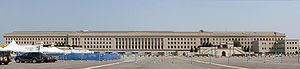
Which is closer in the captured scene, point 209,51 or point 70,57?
point 70,57

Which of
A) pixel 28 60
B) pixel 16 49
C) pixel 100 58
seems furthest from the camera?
pixel 100 58

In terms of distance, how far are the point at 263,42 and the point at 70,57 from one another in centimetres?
14514

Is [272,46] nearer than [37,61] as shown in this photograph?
No

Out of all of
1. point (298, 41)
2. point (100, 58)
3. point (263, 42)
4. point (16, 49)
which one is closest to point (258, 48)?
point (263, 42)

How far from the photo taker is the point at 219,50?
14875 cm

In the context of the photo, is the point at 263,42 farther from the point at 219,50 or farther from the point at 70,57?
the point at 70,57

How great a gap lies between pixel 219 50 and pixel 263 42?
180 ft

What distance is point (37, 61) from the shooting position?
48625 millimetres

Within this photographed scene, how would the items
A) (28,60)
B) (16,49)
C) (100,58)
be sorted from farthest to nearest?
(100,58) < (16,49) < (28,60)

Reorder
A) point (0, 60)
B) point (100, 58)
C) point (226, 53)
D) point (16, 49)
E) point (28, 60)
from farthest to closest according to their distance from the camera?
point (226, 53) < point (100, 58) < point (16, 49) < point (28, 60) < point (0, 60)

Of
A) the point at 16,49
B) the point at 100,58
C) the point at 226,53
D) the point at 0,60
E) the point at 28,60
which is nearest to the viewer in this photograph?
the point at 0,60

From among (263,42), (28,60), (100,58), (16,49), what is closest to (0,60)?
(28,60)

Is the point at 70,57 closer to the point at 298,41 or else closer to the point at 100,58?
the point at 100,58

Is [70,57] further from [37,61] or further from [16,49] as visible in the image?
[37,61]
